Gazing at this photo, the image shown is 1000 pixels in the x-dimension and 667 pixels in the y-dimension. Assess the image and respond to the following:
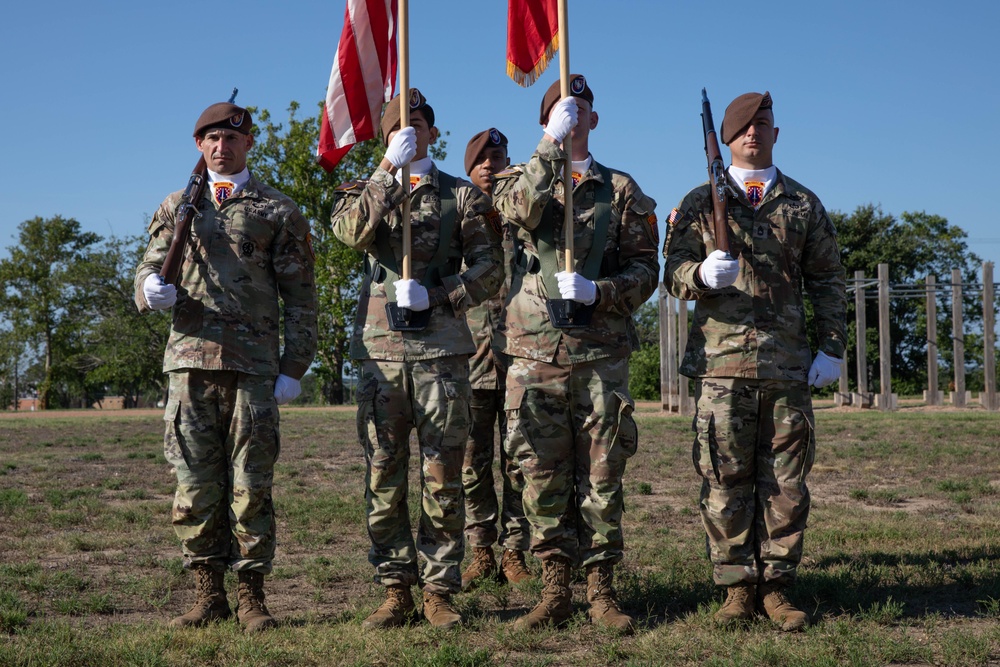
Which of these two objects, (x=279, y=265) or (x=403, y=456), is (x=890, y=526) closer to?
(x=403, y=456)

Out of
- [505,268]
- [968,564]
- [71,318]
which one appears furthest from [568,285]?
[71,318]

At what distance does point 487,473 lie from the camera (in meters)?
6.84

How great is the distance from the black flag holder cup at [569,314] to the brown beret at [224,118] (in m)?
2.09

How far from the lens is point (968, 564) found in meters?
6.56

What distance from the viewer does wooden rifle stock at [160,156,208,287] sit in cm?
544

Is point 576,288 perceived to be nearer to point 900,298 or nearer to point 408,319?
point 408,319

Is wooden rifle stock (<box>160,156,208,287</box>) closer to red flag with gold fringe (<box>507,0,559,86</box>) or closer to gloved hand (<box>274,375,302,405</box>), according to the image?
gloved hand (<box>274,375,302,405</box>)

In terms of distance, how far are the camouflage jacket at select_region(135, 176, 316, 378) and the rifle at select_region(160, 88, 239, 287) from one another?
3.5 inches

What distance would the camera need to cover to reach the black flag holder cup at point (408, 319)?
5.43 metres

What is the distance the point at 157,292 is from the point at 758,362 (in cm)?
335

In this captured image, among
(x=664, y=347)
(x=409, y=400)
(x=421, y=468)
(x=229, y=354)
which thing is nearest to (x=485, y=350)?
(x=409, y=400)

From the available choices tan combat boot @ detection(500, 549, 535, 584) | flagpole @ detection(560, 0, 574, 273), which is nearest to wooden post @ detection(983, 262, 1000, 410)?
tan combat boot @ detection(500, 549, 535, 584)


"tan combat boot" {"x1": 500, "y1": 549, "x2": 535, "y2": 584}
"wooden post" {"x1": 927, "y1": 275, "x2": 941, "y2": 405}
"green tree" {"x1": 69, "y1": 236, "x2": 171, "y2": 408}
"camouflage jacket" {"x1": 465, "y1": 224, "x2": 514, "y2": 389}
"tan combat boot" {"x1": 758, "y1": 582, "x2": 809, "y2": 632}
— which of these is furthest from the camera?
"green tree" {"x1": 69, "y1": 236, "x2": 171, "y2": 408}

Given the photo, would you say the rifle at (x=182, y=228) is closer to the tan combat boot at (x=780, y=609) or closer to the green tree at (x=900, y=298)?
the tan combat boot at (x=780, y=609)
